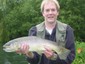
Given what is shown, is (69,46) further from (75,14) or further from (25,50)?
(75,14)

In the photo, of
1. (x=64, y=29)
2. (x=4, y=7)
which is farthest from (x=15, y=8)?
(x=64, y=29)

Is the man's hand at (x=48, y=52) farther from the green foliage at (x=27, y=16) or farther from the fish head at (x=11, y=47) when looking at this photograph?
the green foliage at (x=27, y=16)

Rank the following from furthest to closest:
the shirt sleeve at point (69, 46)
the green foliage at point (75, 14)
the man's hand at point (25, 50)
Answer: the green foliage at point (75, 14)
the shirt sleeve at point (69, 46)
the man's hand at point (25, 50)

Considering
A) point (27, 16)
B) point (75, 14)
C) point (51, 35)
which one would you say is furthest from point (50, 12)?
point (27, 16)

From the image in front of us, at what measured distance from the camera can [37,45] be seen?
525 centimetres

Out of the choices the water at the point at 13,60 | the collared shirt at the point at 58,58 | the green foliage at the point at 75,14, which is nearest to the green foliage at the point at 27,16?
the green foliage at the point at 75,14

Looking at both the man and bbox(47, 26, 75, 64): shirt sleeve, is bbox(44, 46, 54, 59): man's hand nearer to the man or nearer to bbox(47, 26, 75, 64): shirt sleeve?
the man

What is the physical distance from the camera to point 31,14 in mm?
31484

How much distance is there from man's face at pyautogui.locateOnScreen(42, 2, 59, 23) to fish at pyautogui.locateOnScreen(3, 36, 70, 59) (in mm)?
304

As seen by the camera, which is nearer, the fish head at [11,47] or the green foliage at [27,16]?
the fish head at [11,47]

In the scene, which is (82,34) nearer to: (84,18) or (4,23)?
(84,18)

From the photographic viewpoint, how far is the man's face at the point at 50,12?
5184mm

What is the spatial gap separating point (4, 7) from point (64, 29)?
28.8 metres

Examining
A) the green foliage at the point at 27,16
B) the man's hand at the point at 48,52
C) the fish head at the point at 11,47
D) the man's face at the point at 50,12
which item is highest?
the man's face at the point at 50,12
